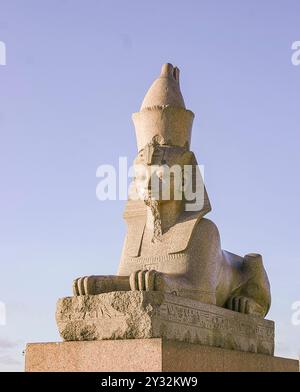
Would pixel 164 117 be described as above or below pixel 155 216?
above

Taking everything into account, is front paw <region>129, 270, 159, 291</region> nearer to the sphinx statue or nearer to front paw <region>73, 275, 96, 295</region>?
the sphinx statue

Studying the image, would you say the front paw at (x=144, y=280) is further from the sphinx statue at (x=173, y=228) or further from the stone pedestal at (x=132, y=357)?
the stone pedestal at (x=132, y=357)

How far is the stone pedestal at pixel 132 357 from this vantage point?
278 inches

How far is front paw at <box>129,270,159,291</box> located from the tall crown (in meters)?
1.74

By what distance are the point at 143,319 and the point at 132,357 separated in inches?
13.1

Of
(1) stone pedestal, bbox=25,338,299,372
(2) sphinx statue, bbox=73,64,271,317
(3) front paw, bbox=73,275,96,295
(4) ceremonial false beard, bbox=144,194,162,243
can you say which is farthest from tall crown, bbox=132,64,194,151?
(1) stone pedestal, bbox=25,338,299,372

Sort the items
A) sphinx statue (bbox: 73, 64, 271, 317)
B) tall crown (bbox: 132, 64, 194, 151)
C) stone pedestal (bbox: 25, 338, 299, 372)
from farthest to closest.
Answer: tall crown (bbox: 132, 64, 194, 151)
sphinx statue (bbox: 73, 64, 271, 317)
stone pedestal (bbox: 25, 338, 299, 372)

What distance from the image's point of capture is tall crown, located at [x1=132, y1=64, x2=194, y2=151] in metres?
8.64

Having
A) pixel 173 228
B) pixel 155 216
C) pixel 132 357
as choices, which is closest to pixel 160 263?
pixel 173 228

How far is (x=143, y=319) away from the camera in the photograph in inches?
283

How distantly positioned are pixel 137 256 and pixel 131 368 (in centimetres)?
153

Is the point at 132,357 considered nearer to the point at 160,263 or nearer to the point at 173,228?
the point at 160,263

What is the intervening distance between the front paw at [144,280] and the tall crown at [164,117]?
174 centimetres

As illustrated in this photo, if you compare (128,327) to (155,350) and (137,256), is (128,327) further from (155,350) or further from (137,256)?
(137,256)
